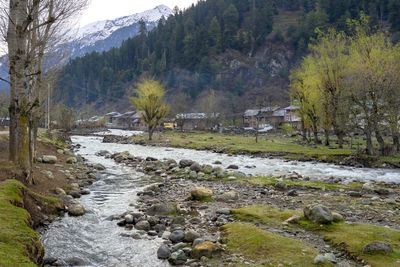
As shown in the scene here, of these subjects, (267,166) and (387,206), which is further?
(267,166)

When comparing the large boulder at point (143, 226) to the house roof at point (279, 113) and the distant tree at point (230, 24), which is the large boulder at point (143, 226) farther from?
the distant tree at point (230, 24)

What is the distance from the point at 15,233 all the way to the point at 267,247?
555 centimetres

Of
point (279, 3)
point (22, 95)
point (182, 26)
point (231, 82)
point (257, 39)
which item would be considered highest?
point (279, 3)

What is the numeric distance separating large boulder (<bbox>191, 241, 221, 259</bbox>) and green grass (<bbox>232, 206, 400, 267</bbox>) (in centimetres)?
239

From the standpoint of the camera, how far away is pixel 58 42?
15.5 metres

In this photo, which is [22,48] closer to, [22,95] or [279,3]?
→ [22,95]

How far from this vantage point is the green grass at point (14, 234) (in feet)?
14.6

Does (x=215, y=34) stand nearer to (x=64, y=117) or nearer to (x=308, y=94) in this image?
(x=64, y=117)

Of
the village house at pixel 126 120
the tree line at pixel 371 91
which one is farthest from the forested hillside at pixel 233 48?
the tree line at pixel 371 91

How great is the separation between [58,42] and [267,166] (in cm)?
1780

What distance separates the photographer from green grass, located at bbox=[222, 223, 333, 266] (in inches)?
223

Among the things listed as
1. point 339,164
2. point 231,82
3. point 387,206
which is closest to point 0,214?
point 387,206

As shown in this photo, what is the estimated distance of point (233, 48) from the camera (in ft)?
448

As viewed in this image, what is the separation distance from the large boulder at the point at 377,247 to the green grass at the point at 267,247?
1096 mm
